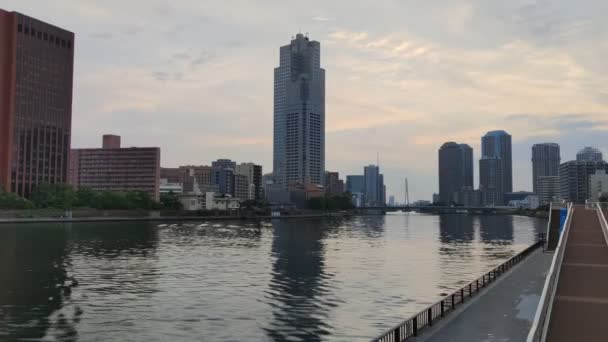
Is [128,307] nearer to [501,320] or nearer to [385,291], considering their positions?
[385,291]

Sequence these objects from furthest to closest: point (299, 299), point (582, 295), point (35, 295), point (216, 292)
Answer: point (216, 292) → point (35, 295) → point (299, 299) → point (582, 295)

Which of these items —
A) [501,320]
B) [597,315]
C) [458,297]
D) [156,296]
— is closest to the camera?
[597,315]

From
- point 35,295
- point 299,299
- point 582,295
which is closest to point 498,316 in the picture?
point 582,295

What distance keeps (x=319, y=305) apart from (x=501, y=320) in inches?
643

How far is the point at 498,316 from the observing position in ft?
110

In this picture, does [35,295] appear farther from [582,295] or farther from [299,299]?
[582,295]

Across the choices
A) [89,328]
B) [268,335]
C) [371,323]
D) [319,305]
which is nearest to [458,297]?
[371,323]

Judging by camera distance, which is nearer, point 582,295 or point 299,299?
point 582,295

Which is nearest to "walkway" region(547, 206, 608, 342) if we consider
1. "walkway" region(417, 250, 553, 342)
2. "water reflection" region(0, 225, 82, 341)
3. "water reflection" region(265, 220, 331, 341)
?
"walkway" region(417, 250, 553, 342)

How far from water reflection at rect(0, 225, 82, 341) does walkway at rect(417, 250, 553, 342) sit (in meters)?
22.7

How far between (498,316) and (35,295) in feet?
126

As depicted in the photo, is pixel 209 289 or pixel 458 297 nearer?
pixel 458 297

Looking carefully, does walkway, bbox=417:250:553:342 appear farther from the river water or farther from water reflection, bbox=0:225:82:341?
water reflection, bbox=0:225:82:341

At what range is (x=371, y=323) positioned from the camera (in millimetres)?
38250
